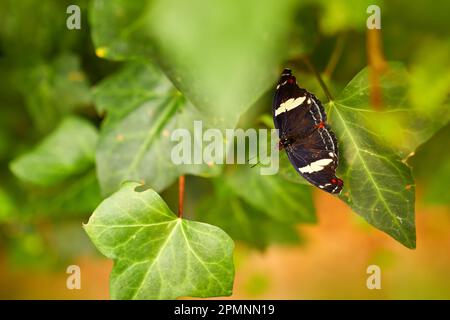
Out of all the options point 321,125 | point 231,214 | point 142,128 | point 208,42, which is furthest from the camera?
point 231,214

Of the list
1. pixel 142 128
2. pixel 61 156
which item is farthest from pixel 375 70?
pixel 61 156

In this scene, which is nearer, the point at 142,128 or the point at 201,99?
the point at 201,99

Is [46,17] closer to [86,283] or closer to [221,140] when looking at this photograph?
[221,140]

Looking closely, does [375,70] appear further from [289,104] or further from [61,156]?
[61,156]

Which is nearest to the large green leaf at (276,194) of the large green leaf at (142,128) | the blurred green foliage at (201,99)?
the blurred green foliage at (201,99)

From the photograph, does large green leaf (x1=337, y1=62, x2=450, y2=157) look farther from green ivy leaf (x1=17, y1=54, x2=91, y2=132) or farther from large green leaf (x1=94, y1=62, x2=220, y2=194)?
green ivy leaf (x1=17, y1=54, x2=91, y2=132)

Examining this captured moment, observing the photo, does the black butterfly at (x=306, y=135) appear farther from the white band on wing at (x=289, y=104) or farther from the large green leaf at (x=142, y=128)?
the large green leaf at (x=142, y=128)

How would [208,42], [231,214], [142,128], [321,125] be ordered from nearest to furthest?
[208,42] < [321,125] < [142,128] < [231,214]
